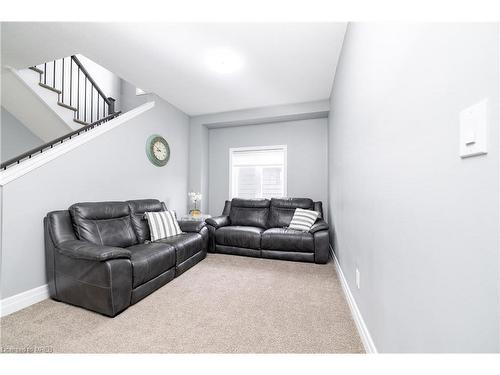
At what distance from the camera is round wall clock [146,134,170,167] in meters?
3.50

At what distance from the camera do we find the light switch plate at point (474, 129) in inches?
20.0

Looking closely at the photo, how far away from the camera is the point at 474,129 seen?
537 mm

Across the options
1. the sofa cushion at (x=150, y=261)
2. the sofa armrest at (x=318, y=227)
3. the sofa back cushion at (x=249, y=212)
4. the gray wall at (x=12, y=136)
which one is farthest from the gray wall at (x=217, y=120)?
the gray wall at (x=12, y=136)

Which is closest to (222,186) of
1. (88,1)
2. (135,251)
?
(135,251)

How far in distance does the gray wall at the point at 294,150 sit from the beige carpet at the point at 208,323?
7.32ft

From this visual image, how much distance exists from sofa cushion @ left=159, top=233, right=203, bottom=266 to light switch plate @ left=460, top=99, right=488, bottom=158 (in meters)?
2.61

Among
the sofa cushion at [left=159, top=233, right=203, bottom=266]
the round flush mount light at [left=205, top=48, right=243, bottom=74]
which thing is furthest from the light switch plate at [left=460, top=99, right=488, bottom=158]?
the sofa cushion at [left=159, top=233, right=203, bottom=266]

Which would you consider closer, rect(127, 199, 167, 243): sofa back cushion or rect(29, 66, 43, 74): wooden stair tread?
rect(127, 199, 167, 243): sofa back cushion

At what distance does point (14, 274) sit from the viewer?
6.11 feet

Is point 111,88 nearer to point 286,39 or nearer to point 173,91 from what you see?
point 173,91

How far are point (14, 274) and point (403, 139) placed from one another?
10.4ft

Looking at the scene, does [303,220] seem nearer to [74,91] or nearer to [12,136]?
[74,91]

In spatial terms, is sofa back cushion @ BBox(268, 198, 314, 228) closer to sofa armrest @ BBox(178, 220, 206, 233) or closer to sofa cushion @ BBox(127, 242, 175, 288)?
sofa armrest @ BBox(178, 220, 206, 233)

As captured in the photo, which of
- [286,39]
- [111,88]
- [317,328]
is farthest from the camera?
[111,88]
